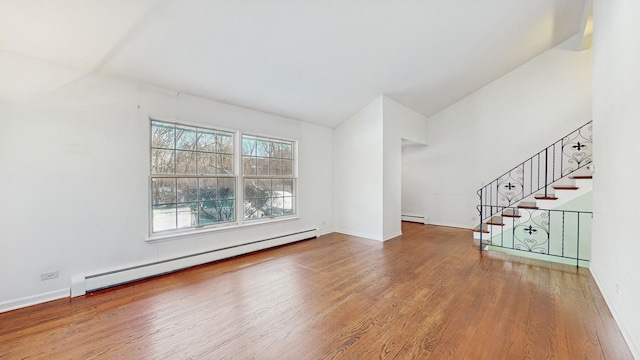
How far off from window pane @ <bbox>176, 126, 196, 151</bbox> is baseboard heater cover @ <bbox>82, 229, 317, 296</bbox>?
5.29ft

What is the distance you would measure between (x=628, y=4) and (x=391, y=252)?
375 centimetres

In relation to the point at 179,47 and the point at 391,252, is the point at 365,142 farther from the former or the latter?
the point at 179,47

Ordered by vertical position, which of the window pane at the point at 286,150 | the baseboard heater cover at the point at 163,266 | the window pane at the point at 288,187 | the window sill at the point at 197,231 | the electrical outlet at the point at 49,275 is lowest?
the baseboard heater cover at the point at 163,266

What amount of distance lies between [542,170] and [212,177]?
6.76 meters

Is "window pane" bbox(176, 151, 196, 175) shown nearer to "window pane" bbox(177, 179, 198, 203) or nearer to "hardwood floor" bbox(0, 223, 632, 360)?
"window pane" bbox(177, 179, 198, 203)

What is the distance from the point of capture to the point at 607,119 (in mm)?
2463

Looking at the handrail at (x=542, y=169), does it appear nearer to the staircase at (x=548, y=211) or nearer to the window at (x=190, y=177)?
the staircase at (x=548, y=211)

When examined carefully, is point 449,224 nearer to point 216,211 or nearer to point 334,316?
point 334,316

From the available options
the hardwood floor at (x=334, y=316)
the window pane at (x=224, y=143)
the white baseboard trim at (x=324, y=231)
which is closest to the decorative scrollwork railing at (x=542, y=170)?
the hardwood floor at (x=334, y=316)

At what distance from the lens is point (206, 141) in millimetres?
3879

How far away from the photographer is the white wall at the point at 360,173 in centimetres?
512

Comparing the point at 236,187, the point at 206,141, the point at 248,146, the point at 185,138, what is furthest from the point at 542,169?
the point at 185,138

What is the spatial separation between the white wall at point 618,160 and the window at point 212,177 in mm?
4366

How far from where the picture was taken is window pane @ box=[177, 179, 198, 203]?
361 centimetres
